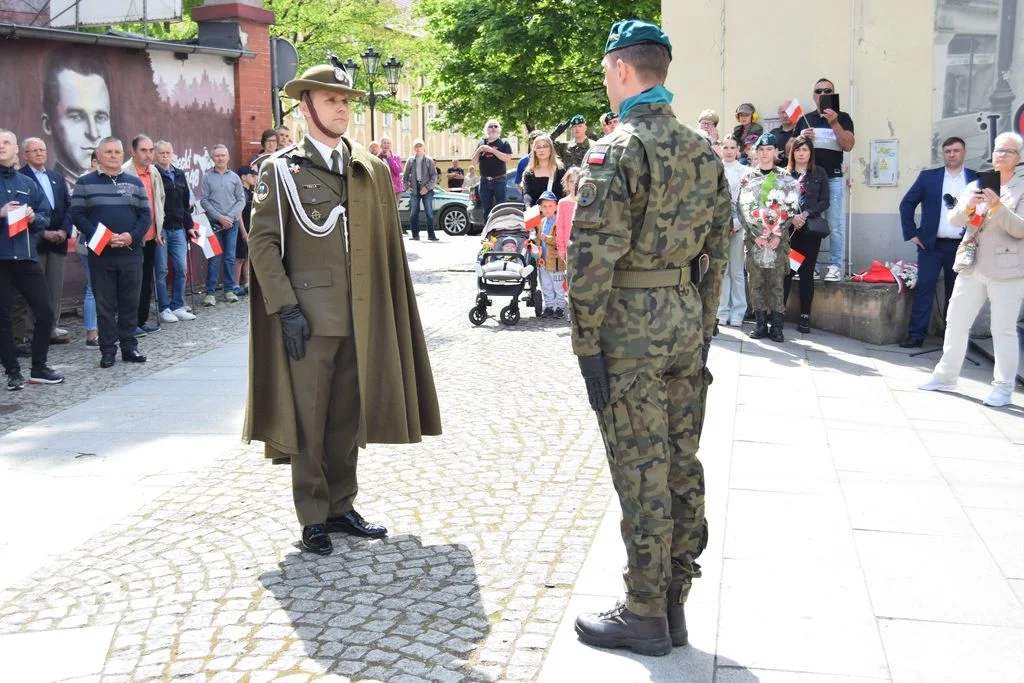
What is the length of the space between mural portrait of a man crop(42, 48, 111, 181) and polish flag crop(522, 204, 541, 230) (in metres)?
5.44

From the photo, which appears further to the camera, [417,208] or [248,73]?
[417,208]

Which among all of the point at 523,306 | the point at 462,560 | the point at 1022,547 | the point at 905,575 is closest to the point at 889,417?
the point at 1022,547

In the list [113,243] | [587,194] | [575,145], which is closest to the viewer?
[587,194]

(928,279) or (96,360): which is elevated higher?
(928,279)

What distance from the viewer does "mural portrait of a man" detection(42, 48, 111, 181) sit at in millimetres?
12766

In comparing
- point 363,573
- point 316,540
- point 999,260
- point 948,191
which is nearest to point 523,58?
point 948,191

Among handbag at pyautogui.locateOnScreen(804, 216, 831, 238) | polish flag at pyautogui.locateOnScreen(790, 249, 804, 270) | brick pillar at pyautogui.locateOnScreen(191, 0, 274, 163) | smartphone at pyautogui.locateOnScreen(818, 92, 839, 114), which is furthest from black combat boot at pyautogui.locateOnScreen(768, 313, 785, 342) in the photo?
brick pillar at pyautogui.locateOnScreen(191, 0, 274, 163)

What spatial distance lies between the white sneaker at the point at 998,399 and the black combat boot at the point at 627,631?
17.8ft

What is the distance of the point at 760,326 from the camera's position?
431 inches

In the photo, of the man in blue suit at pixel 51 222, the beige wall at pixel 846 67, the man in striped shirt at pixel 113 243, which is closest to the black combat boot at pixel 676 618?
the man in striped shirt at pixel 113 243

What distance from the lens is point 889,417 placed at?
26.2 ft

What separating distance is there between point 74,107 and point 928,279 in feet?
32.3

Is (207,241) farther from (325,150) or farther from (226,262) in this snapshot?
(325,150)

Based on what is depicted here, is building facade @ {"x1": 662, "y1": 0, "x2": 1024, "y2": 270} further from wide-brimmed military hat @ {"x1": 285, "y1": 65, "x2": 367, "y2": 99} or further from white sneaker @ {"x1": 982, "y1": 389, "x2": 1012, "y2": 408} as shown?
wide-brimmed military hat @ {"x1": 285, "y1": 65, "x2": 367, "y2": 99}
